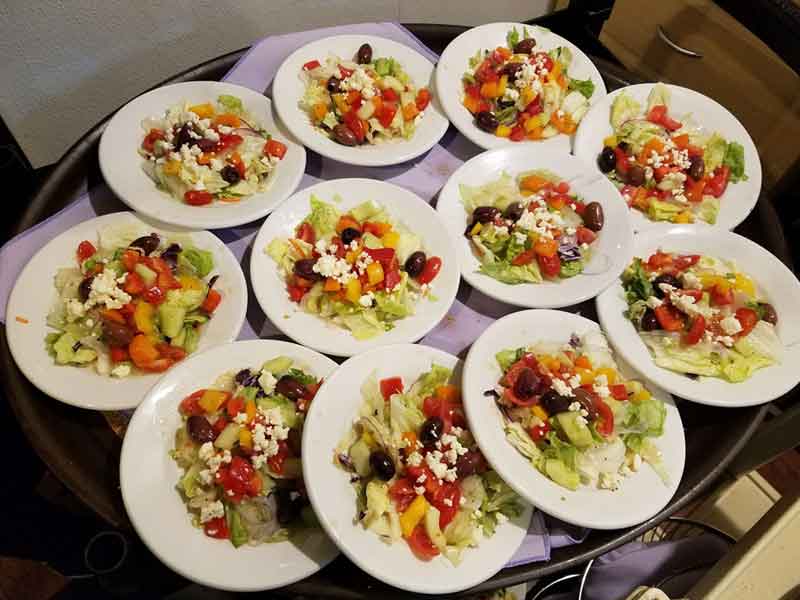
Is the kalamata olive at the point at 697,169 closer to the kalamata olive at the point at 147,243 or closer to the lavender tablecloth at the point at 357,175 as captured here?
the lavender tablecloth at the point at 357,175

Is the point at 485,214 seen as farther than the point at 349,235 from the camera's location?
Yes

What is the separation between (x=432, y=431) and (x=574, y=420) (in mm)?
544

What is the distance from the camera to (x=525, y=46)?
3414mm

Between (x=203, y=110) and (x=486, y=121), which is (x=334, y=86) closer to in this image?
(x=203, y=110)

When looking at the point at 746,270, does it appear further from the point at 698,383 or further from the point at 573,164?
the point at 573,164

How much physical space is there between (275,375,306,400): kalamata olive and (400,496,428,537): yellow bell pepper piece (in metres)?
0.56

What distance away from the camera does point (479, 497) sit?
89.9 inches

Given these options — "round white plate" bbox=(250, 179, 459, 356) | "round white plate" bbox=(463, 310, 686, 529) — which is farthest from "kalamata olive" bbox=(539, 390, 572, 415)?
"round white plate" bbox=(250, 179, 459, 356)

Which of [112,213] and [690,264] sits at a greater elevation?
[690,264]

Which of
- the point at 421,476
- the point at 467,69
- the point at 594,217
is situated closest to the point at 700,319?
the point at 594,217

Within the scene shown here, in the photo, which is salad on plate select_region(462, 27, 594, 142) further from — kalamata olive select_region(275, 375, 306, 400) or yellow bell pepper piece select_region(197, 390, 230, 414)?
yellow bell pepper piece select_region(197, 390, 230, 414)

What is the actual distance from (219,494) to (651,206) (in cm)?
232

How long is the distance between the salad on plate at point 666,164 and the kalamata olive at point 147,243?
215 centimetres

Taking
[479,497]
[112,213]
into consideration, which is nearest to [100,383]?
[112,213]
